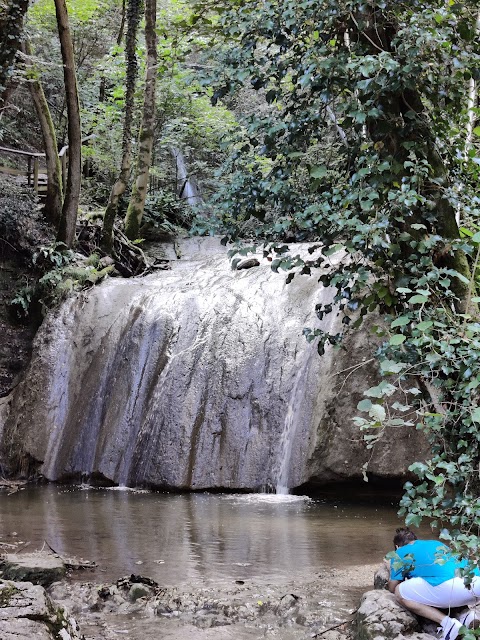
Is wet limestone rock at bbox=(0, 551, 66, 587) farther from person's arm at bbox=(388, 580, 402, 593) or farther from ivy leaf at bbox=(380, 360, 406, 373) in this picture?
ivy leaf at bbox=(380, 360, 406, 373)

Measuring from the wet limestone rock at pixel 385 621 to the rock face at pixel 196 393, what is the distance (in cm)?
487

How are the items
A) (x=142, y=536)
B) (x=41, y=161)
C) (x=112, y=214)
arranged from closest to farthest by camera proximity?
(x=142, y=536)
(x=112, y=214)
(x=41, y=161)

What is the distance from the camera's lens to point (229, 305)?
12008 mm

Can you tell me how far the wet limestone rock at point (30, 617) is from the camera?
3.05 metres

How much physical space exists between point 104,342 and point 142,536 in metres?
5.67

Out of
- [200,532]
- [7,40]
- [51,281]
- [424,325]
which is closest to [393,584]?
[424,325]

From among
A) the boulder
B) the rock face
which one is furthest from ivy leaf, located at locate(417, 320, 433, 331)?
the rock face

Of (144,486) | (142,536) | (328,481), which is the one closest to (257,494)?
(328,481)

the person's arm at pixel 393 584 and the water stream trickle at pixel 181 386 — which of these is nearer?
the person's arm at pixel 393 584

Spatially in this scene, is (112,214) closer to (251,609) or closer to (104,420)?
(104,420)

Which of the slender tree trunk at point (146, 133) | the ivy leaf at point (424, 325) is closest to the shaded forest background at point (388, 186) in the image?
the ivy leaf at point (424, 325)

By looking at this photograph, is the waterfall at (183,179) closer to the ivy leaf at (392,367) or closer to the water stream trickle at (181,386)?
the water stream trickle at (181,386)

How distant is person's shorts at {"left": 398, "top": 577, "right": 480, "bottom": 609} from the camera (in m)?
4.14

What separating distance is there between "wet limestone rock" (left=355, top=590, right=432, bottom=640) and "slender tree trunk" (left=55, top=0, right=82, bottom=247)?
11.6m
